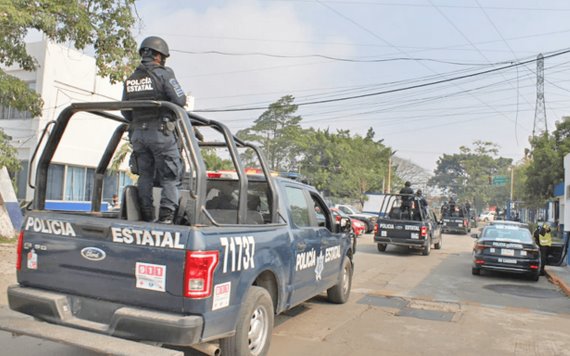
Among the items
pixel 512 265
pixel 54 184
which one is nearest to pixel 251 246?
pixel 512 265

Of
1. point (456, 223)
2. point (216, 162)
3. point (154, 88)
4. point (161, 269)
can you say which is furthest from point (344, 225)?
point (216, 162)

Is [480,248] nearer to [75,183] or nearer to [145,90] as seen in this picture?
[145,90]

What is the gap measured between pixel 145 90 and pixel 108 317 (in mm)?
1942

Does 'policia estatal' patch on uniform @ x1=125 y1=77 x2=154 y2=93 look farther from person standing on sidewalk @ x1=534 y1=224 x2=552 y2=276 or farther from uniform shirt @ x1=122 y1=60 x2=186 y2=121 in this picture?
person standing on sidewalk @ x1=534 y1=224 x2=552 y2=276

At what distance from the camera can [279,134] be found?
53219mm

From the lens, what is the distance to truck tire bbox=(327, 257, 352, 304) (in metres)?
7.41

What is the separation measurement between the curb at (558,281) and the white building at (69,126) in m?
17.1

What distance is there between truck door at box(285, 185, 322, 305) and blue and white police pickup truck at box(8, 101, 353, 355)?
0.34 metres

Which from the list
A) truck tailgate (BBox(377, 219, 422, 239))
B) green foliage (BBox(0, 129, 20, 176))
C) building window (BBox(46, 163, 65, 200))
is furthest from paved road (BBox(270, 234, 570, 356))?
building window (BBox(46, 163, 65, 200))

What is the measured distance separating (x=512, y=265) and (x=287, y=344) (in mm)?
7523

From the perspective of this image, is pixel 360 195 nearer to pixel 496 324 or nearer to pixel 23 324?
pixel 496 324

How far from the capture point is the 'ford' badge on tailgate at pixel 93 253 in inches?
153

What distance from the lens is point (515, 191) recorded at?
64938 millimetres

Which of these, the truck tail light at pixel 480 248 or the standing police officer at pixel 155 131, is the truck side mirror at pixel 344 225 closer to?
the standing police officer at pixel 155 131
